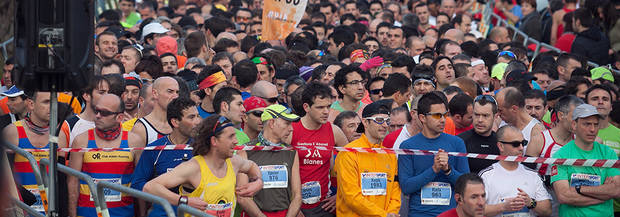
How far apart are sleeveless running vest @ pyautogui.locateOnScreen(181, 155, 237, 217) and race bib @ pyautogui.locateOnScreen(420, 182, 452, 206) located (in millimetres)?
1679

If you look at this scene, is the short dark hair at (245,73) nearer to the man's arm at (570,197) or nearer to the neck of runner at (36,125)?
the neck of runner at (36,125)

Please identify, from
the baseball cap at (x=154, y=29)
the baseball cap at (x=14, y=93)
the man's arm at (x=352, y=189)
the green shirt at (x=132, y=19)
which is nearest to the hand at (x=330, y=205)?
the man's arm at (x=352, y=189)

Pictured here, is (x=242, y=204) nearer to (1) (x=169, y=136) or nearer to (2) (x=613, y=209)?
(1) (x=169, y=136)

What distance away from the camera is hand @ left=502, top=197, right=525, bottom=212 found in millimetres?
6262

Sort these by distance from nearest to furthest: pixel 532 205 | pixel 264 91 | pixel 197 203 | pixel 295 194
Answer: pixel 197 203 → pixel 532 205 → pixel 295 194 → pixel 264 91

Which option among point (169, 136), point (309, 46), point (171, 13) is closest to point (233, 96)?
point (169, 136)

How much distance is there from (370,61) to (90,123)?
4.70 m

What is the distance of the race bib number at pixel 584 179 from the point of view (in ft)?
21.4

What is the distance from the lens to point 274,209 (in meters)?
6.47

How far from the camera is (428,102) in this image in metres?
6.70

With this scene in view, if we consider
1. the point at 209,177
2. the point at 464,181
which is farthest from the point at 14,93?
the point at 464,181

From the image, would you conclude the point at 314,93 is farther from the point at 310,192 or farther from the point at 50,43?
the point at 50,43

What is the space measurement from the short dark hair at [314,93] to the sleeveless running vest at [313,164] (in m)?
0.27

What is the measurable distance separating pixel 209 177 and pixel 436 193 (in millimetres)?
1973
